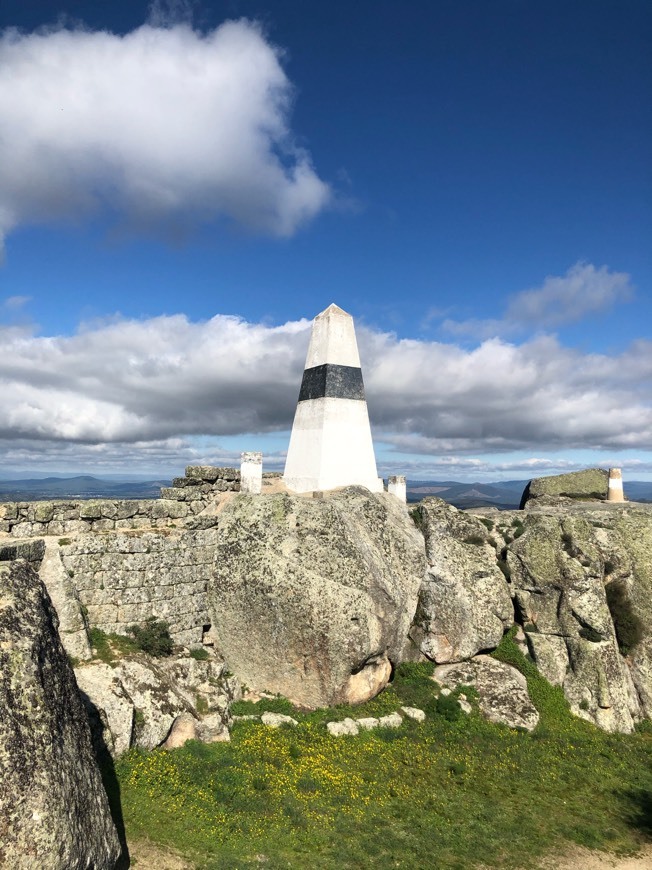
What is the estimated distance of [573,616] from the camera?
20.3 meters

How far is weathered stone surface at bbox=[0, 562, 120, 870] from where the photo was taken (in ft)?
21.3

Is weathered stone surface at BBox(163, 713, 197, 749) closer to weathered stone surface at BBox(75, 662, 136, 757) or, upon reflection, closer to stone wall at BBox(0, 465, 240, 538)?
weathered stone surface at BBox(75, 662, 136, 757)

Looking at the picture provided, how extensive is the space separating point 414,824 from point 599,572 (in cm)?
1295

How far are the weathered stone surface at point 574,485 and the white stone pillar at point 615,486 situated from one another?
1.17 m

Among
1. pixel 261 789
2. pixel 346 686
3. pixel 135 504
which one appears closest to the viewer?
pixel 261 789

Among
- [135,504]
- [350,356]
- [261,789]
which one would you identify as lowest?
[261,789]

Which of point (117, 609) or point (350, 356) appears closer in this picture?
point (117, 609)

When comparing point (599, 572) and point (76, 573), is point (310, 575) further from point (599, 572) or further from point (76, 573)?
point (599, 572)

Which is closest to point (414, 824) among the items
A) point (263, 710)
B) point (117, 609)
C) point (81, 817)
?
point (263, 710)

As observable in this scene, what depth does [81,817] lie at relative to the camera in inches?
285

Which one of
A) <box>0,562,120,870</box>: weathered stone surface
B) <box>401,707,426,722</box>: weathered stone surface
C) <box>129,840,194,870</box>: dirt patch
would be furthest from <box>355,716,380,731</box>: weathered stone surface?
<box>0,562,120,870</box>: weathered stone surface

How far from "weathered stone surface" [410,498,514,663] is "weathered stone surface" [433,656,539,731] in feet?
1.77

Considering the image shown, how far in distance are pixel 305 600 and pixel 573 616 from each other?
35.2ft

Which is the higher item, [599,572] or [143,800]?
[599,572]
